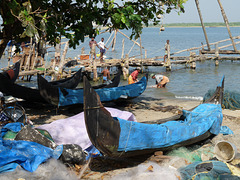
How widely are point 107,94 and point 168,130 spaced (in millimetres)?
5048

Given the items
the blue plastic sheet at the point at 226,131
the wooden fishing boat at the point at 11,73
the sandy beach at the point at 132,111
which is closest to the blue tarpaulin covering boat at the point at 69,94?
the sandy beach at the point at 132,111

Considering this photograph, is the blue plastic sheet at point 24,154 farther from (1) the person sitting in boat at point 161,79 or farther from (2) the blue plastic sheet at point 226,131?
(1) the person sitting in boat at point 161,79

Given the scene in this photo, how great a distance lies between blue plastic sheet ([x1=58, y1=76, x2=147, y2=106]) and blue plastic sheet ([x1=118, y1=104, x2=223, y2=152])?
3.80 m

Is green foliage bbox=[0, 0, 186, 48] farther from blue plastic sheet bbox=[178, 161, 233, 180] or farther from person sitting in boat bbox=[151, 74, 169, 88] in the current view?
person sitting in boat bbox=[151, 74, 169, 88]

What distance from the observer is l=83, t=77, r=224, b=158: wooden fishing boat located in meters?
5.25

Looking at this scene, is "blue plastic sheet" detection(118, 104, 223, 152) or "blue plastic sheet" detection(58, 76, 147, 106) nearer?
"blue plastic sheet" detection(118, 104, 223, 152)

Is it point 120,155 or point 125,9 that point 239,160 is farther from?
point 125,9

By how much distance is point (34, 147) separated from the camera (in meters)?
5.68

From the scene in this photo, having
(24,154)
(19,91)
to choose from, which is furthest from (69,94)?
(24,154)

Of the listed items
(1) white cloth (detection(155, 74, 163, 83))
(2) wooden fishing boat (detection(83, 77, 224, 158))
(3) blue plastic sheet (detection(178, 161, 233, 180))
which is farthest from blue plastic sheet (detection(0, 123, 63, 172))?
(1) white cloth (detection(155, 74, 163, 83))

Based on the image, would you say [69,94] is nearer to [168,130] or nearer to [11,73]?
[11,73]

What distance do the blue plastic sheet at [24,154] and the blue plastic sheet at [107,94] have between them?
4679 mm

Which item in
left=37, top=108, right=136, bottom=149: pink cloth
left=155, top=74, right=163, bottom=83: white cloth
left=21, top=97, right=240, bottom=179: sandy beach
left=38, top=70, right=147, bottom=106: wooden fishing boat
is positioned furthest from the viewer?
left=155, top=74, right=163, bottom=83: white cloth

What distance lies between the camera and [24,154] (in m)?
5.45
